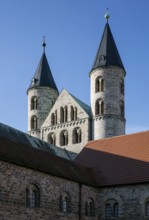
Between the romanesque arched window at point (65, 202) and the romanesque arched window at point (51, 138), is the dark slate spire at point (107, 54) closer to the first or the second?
the romanesque arched window at point (51, 138)

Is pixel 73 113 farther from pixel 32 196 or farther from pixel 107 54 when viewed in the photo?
pixel 32 196

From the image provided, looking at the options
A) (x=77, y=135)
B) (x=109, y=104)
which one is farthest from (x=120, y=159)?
(x=77, y=135)

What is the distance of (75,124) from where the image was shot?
175 ft

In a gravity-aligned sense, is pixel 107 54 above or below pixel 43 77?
above

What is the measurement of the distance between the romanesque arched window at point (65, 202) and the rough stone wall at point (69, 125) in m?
24.5

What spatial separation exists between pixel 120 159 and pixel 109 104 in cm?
2058

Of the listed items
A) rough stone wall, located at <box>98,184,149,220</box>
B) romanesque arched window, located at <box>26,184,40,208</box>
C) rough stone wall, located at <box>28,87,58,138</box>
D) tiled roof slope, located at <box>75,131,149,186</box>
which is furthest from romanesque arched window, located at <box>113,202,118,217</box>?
rough stone wall, located at <box>28,87,58,138</box>

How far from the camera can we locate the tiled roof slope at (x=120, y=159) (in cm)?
2953

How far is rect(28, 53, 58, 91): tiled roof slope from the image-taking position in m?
59.5

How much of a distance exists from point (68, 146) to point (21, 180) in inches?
1181

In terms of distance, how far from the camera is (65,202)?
2695 centimetres

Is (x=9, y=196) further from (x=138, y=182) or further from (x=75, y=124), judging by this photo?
(x=75, y=124)

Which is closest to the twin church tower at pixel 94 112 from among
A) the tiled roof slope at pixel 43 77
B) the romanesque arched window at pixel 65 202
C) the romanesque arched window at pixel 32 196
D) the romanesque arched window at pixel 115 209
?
the tiled roof slope at pixel 43 77

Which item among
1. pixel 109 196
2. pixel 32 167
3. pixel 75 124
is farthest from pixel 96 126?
pixel 32 167
